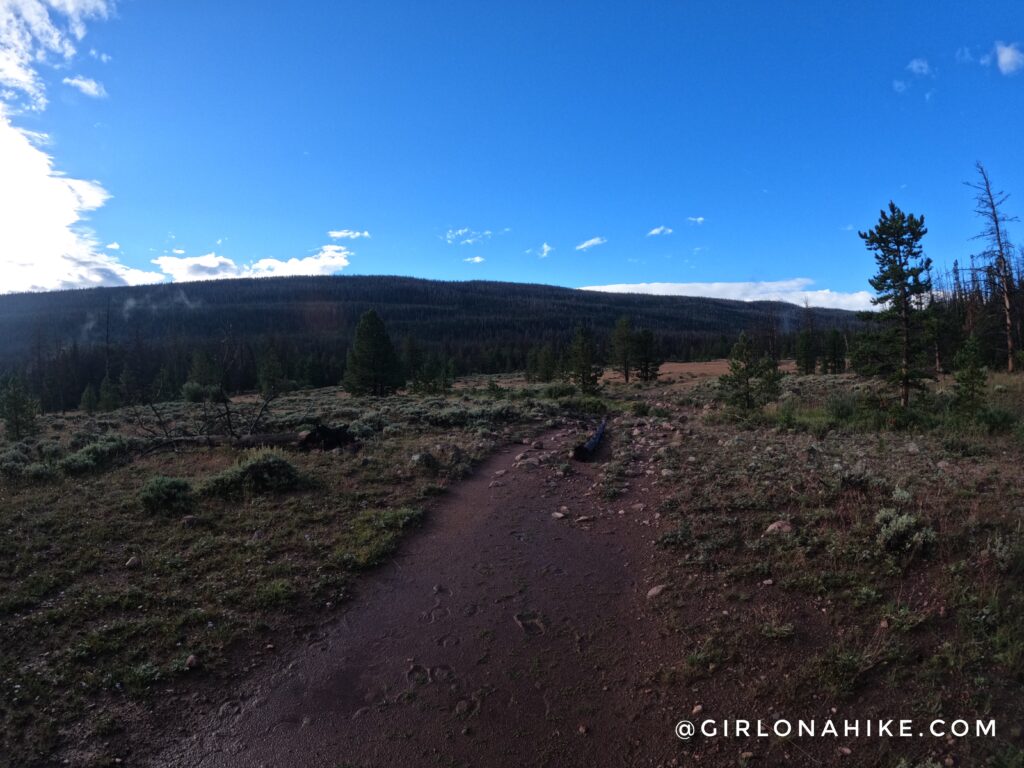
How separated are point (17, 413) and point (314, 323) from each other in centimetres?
13604

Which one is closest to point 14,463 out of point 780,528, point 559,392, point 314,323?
point 780,528

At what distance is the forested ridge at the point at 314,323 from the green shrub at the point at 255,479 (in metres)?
53.0

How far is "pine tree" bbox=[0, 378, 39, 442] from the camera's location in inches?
711

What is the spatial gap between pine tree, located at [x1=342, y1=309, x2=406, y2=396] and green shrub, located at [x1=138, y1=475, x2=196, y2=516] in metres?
25.5

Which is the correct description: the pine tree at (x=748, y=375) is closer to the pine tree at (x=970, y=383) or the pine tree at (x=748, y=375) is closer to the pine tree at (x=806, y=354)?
the pine tree at (x=970, y=383)

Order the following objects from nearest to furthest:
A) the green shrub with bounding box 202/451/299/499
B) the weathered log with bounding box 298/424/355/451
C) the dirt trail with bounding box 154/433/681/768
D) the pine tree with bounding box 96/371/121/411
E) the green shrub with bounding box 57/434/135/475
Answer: the dirt trail with bounding box 154/433/681/768, the green shrub with bounding box 202/451/299/499, the green shrub with bounding box 57/434/135/475, the weathered log with bounding box 298/424/355/451, the pine tree with bounding box 96/371/121/411

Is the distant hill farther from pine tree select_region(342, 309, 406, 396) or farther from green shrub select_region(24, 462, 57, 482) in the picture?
green shrub select_region(24, 462, 57, 482)

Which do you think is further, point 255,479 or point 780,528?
point 255,479

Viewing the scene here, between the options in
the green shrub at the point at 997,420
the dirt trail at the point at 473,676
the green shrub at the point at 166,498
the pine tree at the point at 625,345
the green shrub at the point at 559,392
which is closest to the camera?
the dirt trail at the point at 473,676

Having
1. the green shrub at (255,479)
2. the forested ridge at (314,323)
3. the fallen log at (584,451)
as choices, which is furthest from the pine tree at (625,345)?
the forested ridge at (314,323)

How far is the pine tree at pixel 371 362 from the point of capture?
112ft

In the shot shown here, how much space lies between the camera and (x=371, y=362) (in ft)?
112

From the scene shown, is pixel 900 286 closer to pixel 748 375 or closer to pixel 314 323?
pixel 748 375

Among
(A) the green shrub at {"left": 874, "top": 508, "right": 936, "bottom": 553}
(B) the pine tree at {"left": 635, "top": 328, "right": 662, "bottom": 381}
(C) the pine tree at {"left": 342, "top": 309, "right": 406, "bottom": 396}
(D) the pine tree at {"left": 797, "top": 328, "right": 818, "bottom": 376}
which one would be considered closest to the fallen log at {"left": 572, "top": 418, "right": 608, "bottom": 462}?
(A) the green shrub at {"left": 874, "top": 508, "right": 936, "bottom": 553}
